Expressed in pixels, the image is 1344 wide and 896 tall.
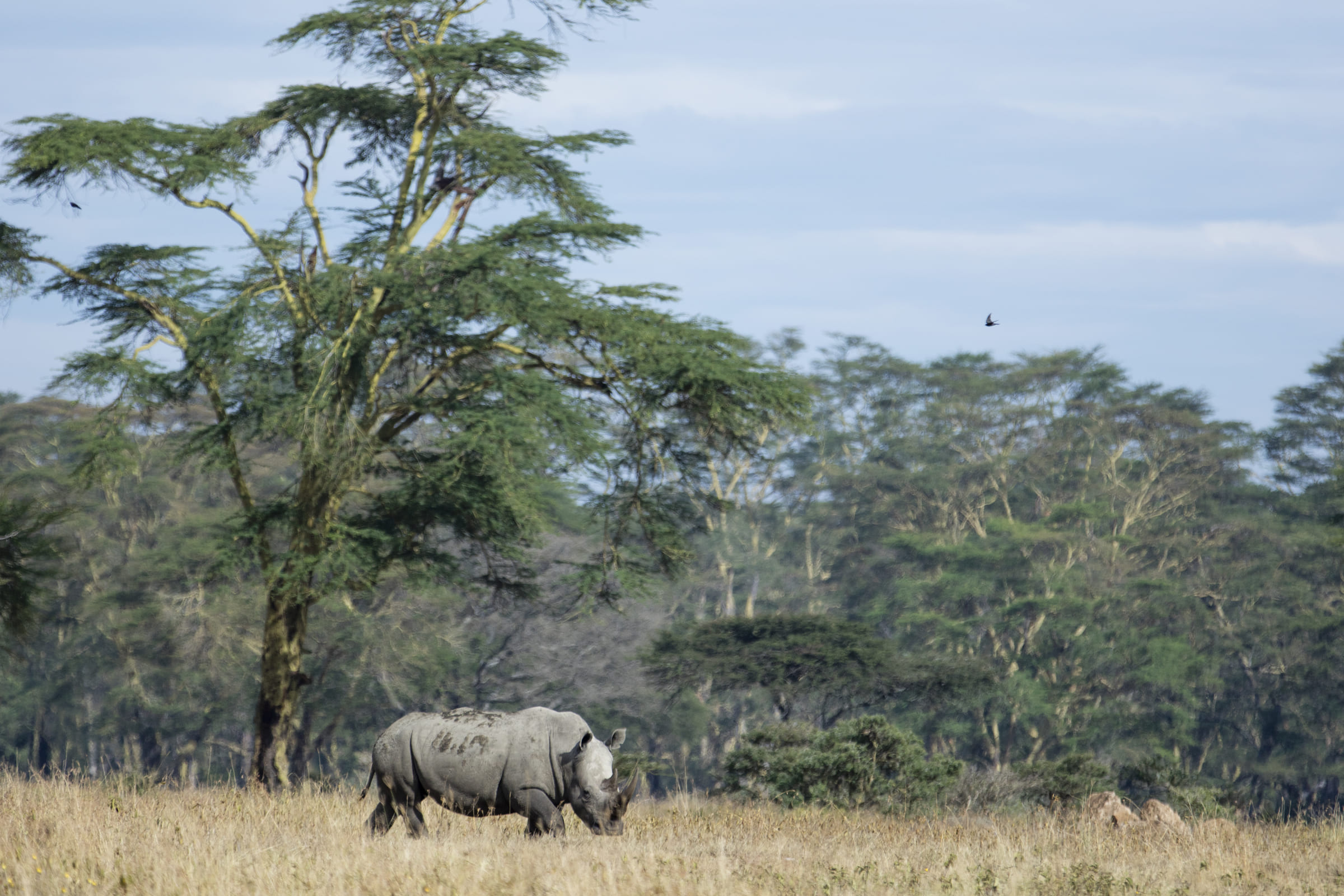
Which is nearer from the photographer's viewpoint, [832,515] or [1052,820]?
[1052,820]

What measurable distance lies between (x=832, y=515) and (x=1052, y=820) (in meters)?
42.0

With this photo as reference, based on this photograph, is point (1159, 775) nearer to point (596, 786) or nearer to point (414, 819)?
point (596, 786)

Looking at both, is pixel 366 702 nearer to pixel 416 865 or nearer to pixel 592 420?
pixel 592 420

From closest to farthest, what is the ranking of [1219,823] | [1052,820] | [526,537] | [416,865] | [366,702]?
[416,865] → [1052,820] → [1219,823] → [526,537] → [366,702]

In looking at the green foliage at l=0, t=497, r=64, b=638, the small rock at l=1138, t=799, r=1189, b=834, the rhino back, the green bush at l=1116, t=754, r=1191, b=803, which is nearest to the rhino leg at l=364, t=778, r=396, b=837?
the rhino back

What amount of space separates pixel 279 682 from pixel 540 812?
11.3 m

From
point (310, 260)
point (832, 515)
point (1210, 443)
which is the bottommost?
point (832, 515)

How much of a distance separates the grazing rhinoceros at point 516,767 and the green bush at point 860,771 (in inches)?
248

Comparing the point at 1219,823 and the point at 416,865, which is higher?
the point at 416,865

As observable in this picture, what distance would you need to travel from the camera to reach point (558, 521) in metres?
30.2

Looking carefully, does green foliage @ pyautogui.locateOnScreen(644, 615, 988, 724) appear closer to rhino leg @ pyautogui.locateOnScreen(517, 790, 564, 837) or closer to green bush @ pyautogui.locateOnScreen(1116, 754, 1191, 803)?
green bush @ pyautogui.locateOnScreen(1116, 754, 1191, 803)

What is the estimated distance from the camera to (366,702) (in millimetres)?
41594

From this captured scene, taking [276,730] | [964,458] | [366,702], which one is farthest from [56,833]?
[964,458]

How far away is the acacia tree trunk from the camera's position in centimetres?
1881
